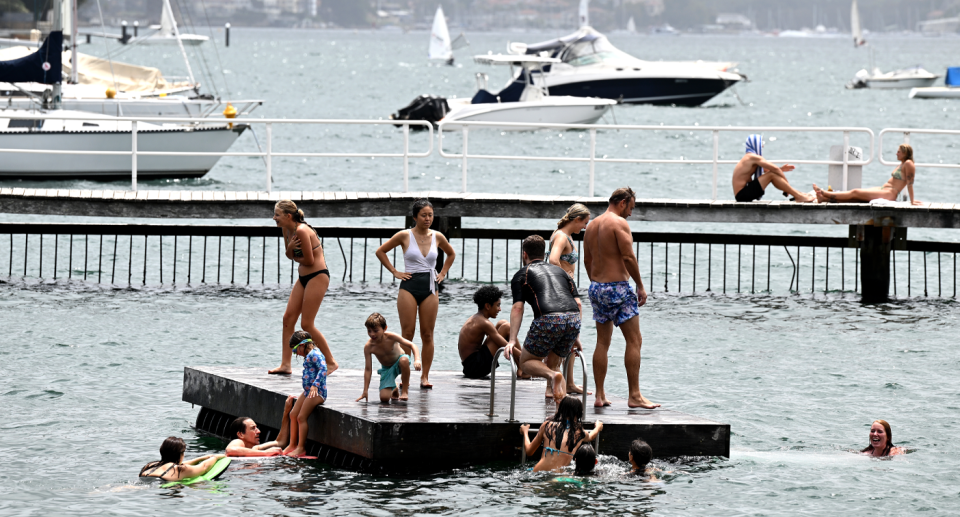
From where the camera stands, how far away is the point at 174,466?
11398 mm

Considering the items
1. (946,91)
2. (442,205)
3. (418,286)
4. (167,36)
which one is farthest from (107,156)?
(946,91)

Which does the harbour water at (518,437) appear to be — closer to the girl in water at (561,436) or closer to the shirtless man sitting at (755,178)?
the girl in water at (561,436)

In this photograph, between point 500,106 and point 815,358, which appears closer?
point 815,358

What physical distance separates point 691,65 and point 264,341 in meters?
64.4

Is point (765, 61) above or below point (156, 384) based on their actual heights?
above

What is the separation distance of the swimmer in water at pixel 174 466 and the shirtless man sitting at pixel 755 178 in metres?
10.6

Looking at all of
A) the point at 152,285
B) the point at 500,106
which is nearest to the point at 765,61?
the point at 500,106

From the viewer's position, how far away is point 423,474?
1139 cm

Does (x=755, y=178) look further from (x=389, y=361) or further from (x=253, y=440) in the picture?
(x=253, y=440)

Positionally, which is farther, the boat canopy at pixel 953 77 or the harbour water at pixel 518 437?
the boat canopy at pixel 953 77

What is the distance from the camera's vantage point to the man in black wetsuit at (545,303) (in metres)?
11.1

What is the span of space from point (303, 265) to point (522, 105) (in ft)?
131

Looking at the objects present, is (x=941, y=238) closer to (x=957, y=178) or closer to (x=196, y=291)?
(x=957, y=178)

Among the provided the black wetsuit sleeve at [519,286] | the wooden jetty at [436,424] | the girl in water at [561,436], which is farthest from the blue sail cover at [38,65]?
the girl in water at [561,436]
